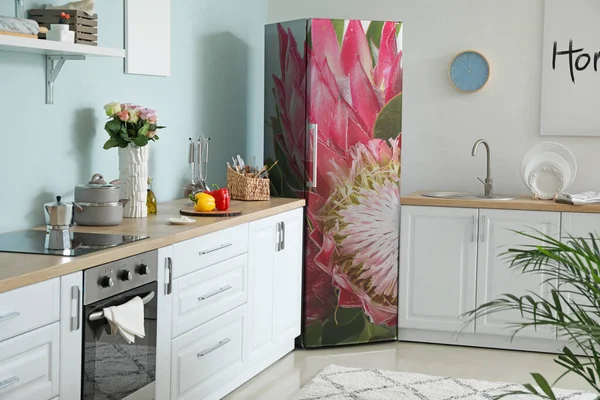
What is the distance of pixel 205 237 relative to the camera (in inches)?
127

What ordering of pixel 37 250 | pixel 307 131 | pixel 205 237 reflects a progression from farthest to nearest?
pixel 307 131, pixel 205 237, pixel 37 250

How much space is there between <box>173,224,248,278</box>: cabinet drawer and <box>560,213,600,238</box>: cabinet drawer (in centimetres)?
181

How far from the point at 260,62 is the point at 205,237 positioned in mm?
2141

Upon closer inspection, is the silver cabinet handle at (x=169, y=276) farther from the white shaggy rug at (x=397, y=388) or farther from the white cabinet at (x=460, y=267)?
the white cabinet at (x=460, y=267)

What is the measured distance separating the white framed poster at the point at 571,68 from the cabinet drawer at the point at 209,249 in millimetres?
2202

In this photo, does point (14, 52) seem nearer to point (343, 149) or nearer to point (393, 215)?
point (343, 149)

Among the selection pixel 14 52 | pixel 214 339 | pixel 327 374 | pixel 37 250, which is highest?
pixel 14 52

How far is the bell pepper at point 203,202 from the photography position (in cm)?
358

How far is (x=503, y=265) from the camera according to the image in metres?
4.41

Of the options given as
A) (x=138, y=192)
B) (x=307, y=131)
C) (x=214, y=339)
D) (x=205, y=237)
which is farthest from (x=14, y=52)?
(x=307, y=131)

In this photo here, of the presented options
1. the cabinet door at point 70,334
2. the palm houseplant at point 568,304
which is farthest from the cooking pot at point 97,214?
the palm houseplant at point 568,304

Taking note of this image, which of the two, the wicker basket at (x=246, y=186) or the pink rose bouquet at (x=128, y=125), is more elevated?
the pink rose bouquet at (x=128, y=125)

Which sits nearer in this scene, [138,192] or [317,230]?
[138,192]

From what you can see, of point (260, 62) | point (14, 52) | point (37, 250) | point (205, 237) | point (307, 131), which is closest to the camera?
point (37, 250)
